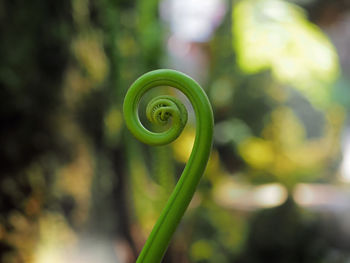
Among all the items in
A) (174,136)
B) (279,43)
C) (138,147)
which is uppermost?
(279,43)

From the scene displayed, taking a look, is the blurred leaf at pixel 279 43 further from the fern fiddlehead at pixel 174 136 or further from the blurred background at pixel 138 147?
the fern fiddlehead at pixel 174 136

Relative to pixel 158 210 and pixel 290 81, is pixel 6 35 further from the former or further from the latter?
pixel 290 81

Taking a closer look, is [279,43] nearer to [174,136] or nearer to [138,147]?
[138,147]

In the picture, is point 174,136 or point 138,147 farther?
point 138,147

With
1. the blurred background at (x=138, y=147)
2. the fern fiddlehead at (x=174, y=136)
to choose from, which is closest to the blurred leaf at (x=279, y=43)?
the blurred background at (x=138, y=147)

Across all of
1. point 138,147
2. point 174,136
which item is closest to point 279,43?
point 138,147

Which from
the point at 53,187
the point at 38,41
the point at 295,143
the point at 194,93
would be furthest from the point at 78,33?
the point at 295,143
